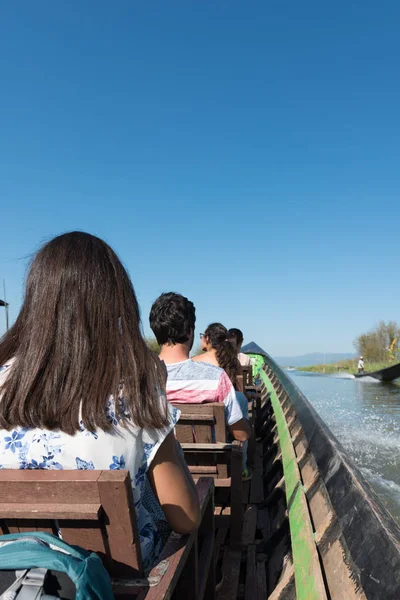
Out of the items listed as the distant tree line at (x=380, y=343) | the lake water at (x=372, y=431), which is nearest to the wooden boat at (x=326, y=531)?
the lake water at (x=372, y=431)

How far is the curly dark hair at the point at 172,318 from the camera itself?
115 inches

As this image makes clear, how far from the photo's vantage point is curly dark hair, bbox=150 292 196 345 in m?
2.93

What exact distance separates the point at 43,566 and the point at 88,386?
0.46 meters

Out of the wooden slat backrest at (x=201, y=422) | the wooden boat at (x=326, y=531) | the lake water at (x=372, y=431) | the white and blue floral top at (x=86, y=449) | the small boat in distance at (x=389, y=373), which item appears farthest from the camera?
the small boat in distance at (x=389, y=373)

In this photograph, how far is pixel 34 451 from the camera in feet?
4.35

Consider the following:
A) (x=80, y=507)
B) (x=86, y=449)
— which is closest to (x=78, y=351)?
(x=86, y=449)

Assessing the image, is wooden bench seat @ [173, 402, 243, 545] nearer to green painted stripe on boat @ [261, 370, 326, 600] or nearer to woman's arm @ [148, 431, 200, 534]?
green painted stripe on boat @ [261, 370, 326, 600]

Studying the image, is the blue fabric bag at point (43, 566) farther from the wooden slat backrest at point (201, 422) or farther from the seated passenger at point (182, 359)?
the seated passenger at point (182, 359)

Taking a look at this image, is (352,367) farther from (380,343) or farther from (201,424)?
(201,424)

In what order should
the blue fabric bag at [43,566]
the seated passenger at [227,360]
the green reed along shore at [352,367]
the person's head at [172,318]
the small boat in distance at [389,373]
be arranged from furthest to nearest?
the green reed along shore at [352,367]
the small boat in distance at [389,373]
the seated passenger at [227,360]
the person's head at [172,318]
the blue fabric bag at [43,566]

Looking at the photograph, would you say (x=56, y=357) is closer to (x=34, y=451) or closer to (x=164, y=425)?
(x=34, y=451)

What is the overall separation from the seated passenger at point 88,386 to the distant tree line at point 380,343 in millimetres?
46936

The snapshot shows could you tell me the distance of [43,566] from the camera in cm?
102

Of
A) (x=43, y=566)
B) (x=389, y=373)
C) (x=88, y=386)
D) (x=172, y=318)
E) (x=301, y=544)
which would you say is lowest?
(x=389, y=373)
